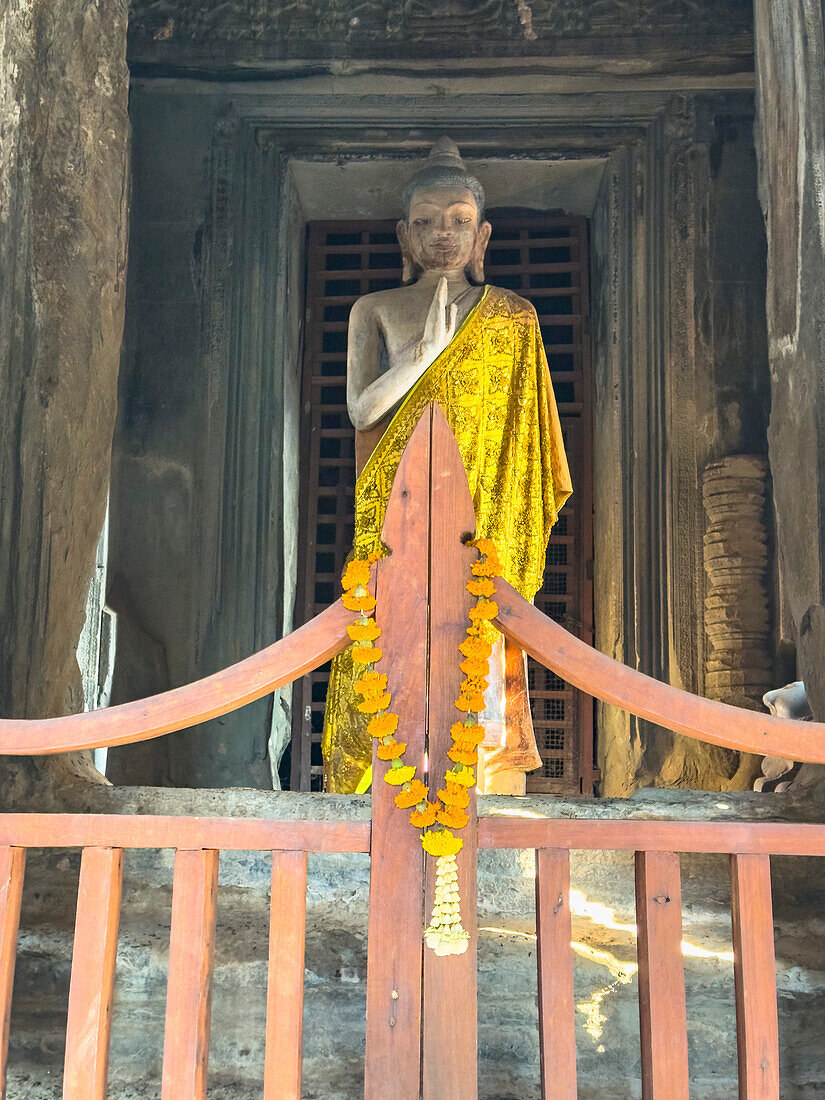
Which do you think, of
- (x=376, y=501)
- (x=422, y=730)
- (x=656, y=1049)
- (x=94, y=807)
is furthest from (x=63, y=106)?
(x=656, y=1049)

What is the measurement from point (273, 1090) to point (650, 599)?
10.8ft

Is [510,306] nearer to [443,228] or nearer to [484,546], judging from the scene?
[443,228]

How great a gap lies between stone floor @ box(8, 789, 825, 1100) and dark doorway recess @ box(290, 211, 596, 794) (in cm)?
193

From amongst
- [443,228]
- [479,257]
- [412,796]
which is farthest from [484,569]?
[479,257]

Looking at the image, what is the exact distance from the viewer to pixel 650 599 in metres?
4.80

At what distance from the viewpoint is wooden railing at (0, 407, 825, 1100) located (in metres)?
1.77

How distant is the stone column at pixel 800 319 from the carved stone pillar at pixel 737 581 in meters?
1.29

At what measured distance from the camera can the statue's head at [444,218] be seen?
14.5 ft

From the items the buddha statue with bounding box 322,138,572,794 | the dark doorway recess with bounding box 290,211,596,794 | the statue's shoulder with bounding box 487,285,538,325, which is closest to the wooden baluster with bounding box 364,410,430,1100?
the buddha statue with bounding box 322,138,572,794

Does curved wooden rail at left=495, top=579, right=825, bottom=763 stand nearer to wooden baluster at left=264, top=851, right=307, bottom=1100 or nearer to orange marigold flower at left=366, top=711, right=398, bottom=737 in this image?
orange marigold flower at left=366, top=711, right=398, bottom=737

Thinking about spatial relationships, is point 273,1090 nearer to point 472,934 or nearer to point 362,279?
point 472,934

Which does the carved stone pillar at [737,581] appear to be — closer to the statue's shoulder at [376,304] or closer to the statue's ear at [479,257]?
the statue's ear at [479,257]

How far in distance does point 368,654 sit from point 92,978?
62 cm

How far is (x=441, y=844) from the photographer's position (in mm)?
1817
